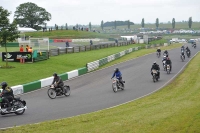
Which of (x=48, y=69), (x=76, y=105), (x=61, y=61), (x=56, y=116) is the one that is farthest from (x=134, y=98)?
(x=61, y=61)

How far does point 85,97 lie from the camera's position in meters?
22.5

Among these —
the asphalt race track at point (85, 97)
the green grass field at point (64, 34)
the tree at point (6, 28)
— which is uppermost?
the tree at point (6, 28)

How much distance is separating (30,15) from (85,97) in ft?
324

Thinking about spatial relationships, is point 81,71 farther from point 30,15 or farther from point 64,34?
point 30,15

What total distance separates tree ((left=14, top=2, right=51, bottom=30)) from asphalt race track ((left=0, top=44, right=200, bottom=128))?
279 feet

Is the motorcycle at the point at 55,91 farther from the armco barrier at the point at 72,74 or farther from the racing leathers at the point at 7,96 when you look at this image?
the armco barrier at the point at 72,74

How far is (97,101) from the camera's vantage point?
68.4 feet

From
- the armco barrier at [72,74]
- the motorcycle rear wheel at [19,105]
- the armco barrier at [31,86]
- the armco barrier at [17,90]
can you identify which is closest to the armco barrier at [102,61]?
the armco barrier at [72,74]

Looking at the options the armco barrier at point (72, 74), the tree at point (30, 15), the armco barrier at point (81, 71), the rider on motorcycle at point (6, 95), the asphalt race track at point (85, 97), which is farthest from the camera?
the tree at point (30, 15)

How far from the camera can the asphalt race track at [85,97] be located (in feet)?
54.7

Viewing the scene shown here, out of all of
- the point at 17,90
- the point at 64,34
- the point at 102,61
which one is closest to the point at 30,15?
the point at 64,34

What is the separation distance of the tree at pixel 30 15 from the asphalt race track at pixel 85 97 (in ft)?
279

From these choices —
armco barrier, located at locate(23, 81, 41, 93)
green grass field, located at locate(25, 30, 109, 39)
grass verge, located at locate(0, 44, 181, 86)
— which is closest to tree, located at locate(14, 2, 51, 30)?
green grass field, located at locate(25, 30, 109, 39)

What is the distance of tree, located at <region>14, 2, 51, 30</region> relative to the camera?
4592 inches
